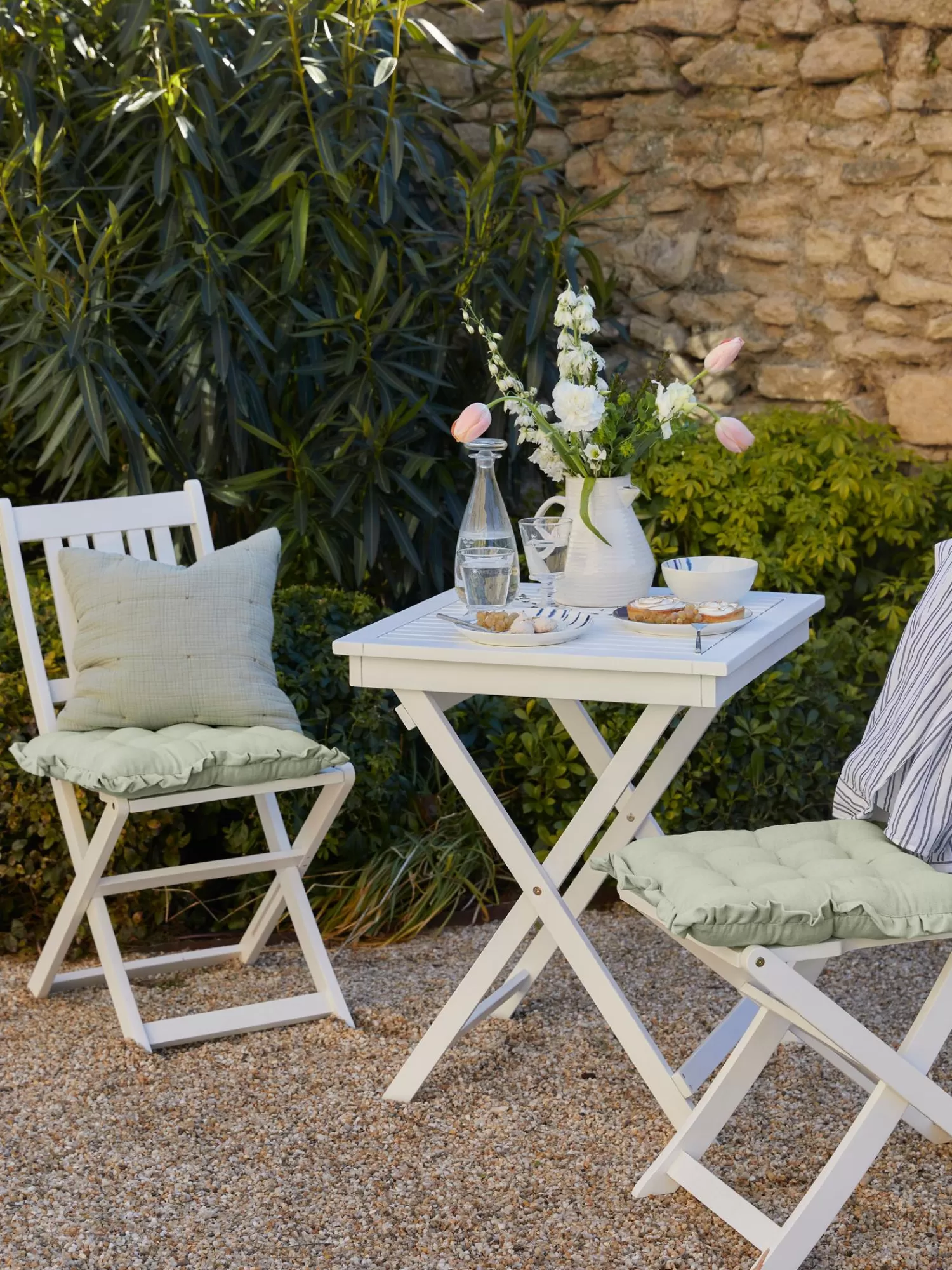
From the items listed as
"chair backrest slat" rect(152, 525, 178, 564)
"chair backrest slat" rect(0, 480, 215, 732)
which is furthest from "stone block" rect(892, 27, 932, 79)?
"chair backrest slat" rect(152, 525, 178, 564)

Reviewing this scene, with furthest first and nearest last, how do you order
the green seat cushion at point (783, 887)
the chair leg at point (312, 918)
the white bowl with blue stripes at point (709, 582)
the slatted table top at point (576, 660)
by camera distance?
the chair leg at point (312, 918), the white bowl with blue stripes at point (709, 582), the slatted table top at point (576, 660), the green seat cushion at point (783, 887)

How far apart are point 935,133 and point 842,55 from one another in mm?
368

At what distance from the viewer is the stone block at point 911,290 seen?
4191mm

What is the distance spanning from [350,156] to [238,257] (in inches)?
17.8

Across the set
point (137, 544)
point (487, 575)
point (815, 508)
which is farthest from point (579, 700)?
point (815, 508)

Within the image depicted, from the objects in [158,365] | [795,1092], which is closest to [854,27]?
[158,365]

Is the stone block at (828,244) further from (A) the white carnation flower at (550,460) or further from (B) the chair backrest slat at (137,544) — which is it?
(B) the chair backrest slat at (137,544)

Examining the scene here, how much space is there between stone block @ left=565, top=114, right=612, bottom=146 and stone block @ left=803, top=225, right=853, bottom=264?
76 centimetres

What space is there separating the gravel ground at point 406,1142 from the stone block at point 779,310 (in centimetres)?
211

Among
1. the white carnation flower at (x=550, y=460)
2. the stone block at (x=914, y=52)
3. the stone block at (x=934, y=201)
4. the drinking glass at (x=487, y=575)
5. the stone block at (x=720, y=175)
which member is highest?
the stone block at (x=914, y=52)

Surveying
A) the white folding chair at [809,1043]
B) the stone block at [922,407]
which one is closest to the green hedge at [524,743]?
the stone block at [922,407]

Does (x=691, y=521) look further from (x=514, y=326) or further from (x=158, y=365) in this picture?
(x=158, y=365)

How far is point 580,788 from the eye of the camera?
3.76 metres

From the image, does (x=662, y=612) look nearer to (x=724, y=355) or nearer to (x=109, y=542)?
(x=724, y=355)
